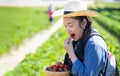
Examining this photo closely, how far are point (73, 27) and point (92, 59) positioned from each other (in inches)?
17.6

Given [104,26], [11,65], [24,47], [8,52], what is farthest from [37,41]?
[104,26]

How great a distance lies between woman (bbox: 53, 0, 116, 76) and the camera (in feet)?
15.5

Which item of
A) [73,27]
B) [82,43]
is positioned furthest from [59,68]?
[73,27]

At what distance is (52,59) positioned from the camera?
37.3 feet

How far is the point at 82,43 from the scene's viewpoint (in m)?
4.96

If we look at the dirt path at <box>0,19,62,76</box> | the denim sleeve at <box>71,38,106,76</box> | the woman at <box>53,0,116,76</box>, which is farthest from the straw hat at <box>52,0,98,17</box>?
the dirt path at <box>0,19,62,76</box>

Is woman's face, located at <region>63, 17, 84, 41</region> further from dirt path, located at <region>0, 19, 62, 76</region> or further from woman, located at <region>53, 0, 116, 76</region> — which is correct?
dirt path, located at <region>0, 19, 62, 76</region>

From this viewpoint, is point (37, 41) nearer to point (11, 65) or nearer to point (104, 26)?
point (11, 65)

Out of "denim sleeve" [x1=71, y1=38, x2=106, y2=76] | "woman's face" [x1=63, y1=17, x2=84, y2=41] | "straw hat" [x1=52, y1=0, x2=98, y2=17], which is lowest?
"denim sleeve" [x1=71, y1=38, x2=106, y2=76]

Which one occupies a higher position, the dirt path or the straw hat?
the straw hat

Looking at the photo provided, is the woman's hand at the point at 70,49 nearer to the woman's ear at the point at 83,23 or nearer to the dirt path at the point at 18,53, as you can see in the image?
the woman's ear at the point at 83,23

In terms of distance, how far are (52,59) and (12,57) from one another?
3.98m

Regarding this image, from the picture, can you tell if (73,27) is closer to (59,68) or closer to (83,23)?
(83,23)

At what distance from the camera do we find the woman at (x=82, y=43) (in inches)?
186
